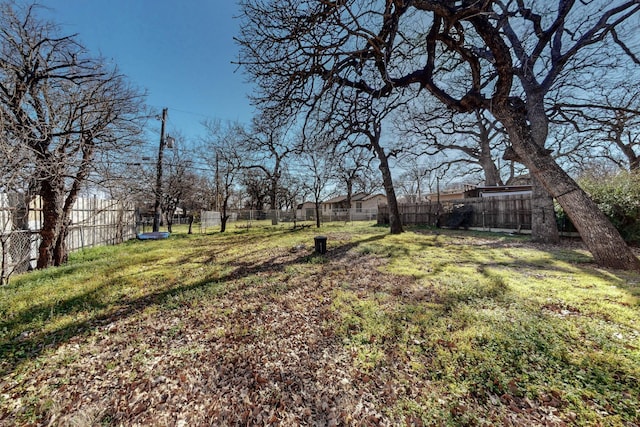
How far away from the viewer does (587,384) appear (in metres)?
1.87

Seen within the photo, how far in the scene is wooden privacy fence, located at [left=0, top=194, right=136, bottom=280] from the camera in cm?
498

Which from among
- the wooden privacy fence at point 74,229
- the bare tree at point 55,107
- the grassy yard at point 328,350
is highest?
the bare tree at point 55,107

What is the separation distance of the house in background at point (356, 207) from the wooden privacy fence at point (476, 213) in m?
5.82

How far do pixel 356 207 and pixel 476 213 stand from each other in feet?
77.5

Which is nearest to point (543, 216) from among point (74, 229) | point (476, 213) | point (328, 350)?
point (476, 213)

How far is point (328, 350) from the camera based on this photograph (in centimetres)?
254

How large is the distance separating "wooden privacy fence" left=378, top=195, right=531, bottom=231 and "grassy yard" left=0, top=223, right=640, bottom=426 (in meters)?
7.77

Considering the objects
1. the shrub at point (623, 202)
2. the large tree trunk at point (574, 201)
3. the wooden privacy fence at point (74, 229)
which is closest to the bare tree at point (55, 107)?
the wooden privacy fence at point (74, 229)

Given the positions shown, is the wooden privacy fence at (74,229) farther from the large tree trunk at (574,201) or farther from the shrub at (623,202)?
the shrub at (623,202)

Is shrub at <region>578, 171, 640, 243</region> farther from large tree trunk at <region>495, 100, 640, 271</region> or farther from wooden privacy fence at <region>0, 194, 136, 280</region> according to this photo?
wooden privacy fence at <region>0, 194, 136, 280</region>

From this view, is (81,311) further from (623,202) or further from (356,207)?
(356,207)

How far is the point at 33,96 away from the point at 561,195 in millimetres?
11513

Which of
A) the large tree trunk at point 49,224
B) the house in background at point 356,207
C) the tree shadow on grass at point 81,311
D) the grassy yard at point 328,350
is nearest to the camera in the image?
the grassy yard at point 328,350

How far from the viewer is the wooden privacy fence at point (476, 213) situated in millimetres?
11070
